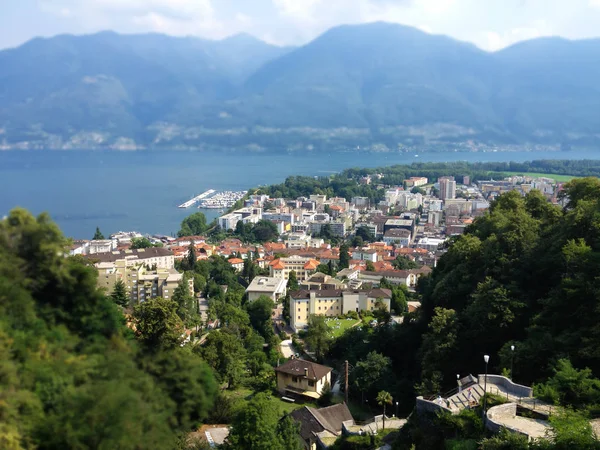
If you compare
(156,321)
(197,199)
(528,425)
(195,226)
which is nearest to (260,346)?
(156,321)

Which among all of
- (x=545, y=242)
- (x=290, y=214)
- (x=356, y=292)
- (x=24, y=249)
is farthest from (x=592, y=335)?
(x=290, y=214)

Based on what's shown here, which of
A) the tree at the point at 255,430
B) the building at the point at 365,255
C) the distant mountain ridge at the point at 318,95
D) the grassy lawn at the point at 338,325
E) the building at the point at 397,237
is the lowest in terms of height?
the building at the point at 397,237

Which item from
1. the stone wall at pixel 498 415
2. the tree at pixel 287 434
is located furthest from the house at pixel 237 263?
the stone wall at pixel 498 415

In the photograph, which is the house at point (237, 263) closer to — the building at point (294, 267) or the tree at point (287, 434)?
the building at point (294, 267)

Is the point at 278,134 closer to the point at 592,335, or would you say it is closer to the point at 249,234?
the point at 249,234

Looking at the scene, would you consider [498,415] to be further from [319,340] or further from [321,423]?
[319,340]

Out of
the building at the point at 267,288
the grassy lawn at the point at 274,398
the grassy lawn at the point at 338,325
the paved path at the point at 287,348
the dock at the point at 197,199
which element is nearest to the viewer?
the grassy lawn at the point at 274,398

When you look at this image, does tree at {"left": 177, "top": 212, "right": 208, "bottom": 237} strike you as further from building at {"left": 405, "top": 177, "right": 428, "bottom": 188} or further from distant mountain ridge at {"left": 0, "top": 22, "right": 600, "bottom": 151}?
distant mountain ridge at {"left": 0, "top": 22, "right": 600, "bottom": 151}
